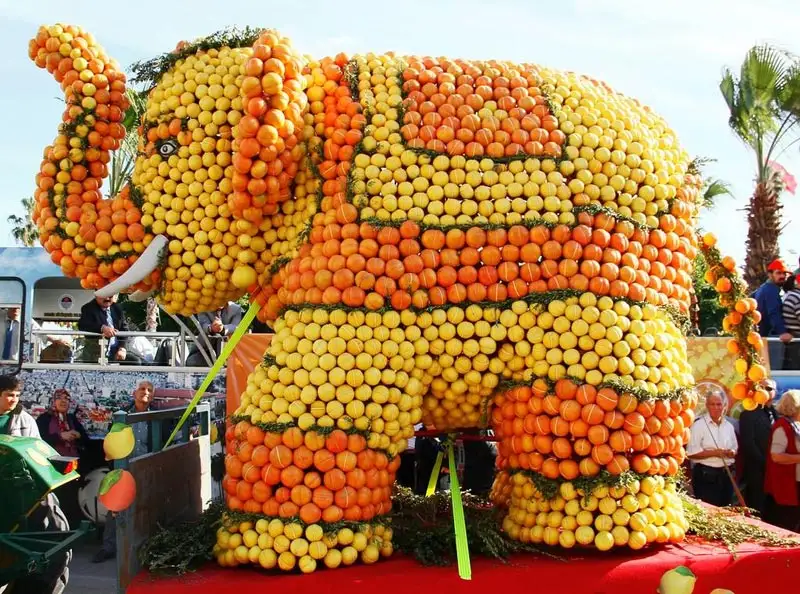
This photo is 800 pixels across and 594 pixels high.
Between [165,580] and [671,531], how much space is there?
2101 millimetres

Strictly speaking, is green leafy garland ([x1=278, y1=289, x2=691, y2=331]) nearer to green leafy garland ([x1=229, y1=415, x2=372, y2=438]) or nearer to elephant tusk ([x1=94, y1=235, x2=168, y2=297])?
green leafy garland ([x1=229, y1=415, x2=372, y2=438])

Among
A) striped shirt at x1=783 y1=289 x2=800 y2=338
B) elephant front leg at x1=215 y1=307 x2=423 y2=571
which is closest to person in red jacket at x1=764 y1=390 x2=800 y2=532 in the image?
striped shirt at x1=783 y1=289 x2=800 y2=338

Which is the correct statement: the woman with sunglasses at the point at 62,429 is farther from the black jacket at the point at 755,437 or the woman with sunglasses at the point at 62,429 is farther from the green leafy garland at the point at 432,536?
the black jacket at the point at 755,437

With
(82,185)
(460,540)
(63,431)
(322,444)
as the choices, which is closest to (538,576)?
(460,540)

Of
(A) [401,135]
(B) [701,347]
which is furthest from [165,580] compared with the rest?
(B) [701,347]

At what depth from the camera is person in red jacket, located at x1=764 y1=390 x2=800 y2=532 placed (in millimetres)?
6262

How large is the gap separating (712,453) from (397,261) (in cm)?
420

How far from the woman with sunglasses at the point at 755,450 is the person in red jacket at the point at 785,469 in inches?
4.9

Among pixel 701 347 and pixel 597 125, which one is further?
pixel 701 347

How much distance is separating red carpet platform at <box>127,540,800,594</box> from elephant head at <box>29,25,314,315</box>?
4.18ft

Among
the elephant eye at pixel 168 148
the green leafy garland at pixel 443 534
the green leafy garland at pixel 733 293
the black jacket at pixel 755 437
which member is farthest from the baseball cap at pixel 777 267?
the elephant eye at pixel 168 148

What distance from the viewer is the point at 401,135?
3.46m

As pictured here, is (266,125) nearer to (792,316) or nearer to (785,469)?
(785,469)

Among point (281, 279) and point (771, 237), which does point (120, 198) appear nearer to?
point (281, 279)
